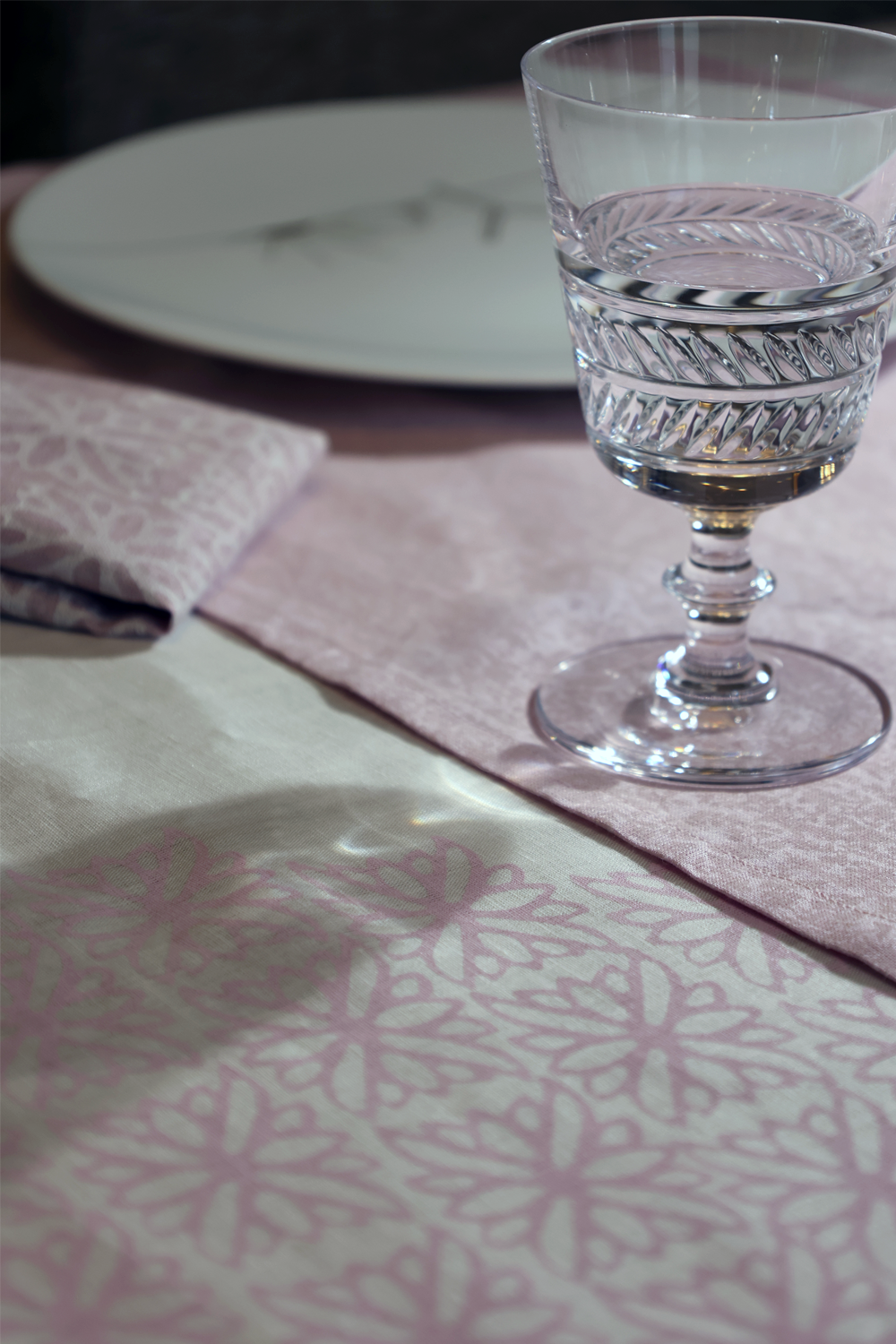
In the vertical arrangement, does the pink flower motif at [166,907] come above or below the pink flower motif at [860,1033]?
above

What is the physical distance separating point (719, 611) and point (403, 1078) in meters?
0.22

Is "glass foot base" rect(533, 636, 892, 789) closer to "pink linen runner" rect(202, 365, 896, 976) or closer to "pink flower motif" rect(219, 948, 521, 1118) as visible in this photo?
"pink linen runner" rect(202, 365, 896, 976)

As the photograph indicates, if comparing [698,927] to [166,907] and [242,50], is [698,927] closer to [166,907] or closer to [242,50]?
[166,907]

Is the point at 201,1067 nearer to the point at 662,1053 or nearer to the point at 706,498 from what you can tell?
the point at 662,1053

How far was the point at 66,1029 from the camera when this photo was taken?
321mm

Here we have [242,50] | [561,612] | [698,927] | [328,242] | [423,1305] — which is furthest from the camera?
[242,50]

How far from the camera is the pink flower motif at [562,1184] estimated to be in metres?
0.26

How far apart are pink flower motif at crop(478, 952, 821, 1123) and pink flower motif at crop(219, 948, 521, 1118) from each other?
0.01 meters

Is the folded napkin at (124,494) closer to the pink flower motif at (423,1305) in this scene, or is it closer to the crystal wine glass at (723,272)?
the crystal wine glass at (723,272)

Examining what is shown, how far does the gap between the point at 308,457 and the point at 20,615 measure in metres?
0.17

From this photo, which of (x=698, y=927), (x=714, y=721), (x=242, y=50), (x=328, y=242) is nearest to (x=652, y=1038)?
(x=698, y=927)

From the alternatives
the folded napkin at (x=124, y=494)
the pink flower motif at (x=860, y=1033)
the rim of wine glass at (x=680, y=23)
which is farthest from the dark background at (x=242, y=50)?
the pink flower motif at (x=860, y=1033)

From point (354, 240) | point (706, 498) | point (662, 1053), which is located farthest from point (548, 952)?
point (354, 240)

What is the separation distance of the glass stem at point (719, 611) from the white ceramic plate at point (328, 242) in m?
0.25
